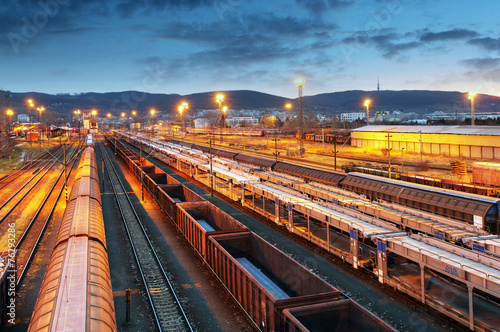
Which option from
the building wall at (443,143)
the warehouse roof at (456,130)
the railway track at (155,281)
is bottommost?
the railway track at (155,281)

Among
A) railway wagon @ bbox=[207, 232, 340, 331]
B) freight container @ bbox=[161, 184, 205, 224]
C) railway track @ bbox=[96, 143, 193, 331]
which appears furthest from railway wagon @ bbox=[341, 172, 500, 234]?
railway track @ bbox=[96, 143, 193, 331]

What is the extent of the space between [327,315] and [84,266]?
7797mm

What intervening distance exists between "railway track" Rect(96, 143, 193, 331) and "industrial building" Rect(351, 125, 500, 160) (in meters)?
35.7

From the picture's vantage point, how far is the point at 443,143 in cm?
6656

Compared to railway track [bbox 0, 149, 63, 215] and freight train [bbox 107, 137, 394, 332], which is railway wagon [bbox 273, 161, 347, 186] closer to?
freight train [bbox 107, 137, 394, 332]

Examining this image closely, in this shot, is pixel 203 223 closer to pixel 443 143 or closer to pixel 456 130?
pixel 443 143

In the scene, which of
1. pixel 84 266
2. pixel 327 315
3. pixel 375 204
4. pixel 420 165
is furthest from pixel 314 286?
pixel 420 165

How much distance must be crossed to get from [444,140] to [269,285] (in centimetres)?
5999

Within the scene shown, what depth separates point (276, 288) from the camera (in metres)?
16.4

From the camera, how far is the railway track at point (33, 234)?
72.2 ft

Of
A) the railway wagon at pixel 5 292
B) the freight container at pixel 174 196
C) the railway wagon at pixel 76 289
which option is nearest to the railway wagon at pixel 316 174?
the freight container at pixel 174 196

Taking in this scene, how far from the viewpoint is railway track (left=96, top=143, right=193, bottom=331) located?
15.6m

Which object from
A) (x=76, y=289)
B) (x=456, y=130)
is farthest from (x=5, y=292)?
(x=456, y=130)

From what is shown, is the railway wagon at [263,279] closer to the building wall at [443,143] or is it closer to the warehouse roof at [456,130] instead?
the building wall at [443,143]
